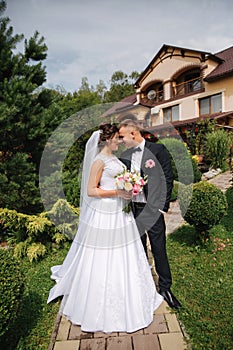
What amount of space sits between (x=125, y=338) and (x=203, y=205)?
2.24m

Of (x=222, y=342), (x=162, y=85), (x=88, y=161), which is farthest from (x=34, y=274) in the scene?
(x=162, y=85)

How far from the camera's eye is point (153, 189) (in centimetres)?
276

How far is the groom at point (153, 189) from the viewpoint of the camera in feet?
8.90

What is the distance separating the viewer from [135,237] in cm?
263

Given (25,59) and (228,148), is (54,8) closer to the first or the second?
(25,59)

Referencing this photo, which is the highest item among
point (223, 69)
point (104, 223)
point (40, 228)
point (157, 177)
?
point (223, 69)

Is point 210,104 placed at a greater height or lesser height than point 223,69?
lesser

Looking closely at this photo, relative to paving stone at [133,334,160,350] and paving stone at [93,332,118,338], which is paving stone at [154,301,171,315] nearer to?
paving stone at [133,334,160,350]

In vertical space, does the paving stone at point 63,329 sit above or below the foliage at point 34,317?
above

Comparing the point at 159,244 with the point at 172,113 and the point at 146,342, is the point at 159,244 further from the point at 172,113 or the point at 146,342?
the point at 172,113

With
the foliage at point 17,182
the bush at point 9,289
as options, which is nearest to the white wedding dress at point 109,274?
the bush at point 9,289

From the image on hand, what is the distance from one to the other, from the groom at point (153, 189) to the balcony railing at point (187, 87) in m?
16.0

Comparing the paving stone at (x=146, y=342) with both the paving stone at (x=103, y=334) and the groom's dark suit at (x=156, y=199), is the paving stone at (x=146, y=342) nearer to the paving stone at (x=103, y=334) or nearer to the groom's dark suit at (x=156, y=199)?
the paving stone at (x=103, y=334)

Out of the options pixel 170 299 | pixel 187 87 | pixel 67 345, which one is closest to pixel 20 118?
pixel 67 345
